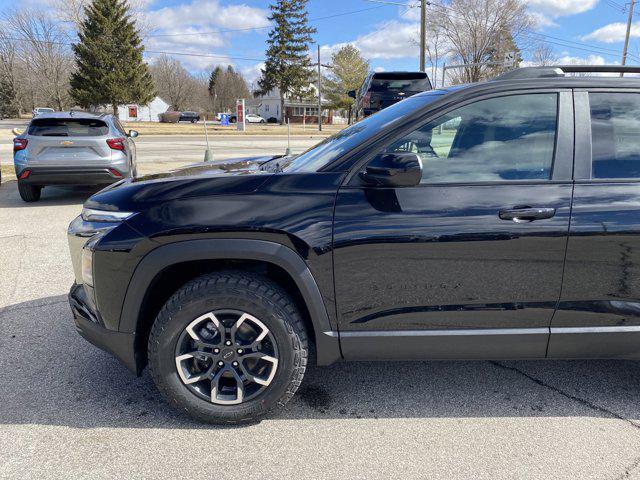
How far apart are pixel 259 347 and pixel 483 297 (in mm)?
1202

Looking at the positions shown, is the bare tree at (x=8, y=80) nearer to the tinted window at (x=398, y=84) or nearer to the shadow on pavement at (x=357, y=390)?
the tinted window at (x=398, y=84)

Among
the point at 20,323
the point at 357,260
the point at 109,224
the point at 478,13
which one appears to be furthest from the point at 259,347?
the point at 478,13

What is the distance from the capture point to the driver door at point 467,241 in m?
2.40

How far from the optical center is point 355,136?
2.76 m

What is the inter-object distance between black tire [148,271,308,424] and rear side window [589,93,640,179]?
1799mm

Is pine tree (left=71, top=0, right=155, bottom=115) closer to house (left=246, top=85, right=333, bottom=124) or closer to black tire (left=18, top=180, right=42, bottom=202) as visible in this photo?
house (left=246, top=85, right=333, bottom=124)

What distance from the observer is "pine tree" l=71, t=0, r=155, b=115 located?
4400 centimetres

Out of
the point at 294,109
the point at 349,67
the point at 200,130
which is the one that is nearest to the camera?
the point at 200,130

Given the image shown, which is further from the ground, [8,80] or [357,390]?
[8,80]

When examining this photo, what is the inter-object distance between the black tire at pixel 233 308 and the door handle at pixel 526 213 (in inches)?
46.7

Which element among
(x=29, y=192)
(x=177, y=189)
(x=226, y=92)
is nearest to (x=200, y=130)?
(x=29, y=192)

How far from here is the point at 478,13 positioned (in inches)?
1411

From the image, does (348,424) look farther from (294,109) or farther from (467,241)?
(294,109)

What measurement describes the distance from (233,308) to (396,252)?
0.88m
